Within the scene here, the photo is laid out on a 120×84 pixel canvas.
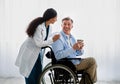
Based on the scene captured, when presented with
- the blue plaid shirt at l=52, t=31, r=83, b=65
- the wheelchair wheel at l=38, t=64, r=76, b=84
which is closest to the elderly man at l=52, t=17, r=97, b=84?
the blue plaid shirt at l=52, t=31, r=83, b=65

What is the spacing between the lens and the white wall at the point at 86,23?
4.35m

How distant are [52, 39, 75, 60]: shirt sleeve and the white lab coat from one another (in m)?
0.11

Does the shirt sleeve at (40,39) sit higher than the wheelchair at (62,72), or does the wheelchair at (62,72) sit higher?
the shirt sleeve at (40,39)

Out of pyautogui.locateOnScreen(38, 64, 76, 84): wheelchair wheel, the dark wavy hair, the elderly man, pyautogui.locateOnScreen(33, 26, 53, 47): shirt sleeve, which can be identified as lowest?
pyautogui.locateOnScreen(38, 64, 76, 84): wheelchair wheel

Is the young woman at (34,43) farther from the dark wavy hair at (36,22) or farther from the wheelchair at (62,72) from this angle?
the wheelchair at (62,72)

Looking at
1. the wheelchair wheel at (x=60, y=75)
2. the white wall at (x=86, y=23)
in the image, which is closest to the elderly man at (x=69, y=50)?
the wheelchair wheel at (x=60, y=75)

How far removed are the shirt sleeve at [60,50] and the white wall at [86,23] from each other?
104 cm

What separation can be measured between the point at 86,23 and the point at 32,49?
1.25 m

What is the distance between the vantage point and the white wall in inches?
171

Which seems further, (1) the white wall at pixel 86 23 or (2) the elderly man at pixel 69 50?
(1) the white wall at pixel 86 23

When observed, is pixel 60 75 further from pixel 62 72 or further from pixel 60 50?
pixel 60 50

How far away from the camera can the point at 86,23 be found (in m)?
4.38

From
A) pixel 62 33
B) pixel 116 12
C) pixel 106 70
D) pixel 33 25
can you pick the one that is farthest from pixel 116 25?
pixel 33 25

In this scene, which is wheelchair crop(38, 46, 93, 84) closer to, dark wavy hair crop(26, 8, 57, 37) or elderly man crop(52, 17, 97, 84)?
elderly man crop(52, 17, 97, 84)
